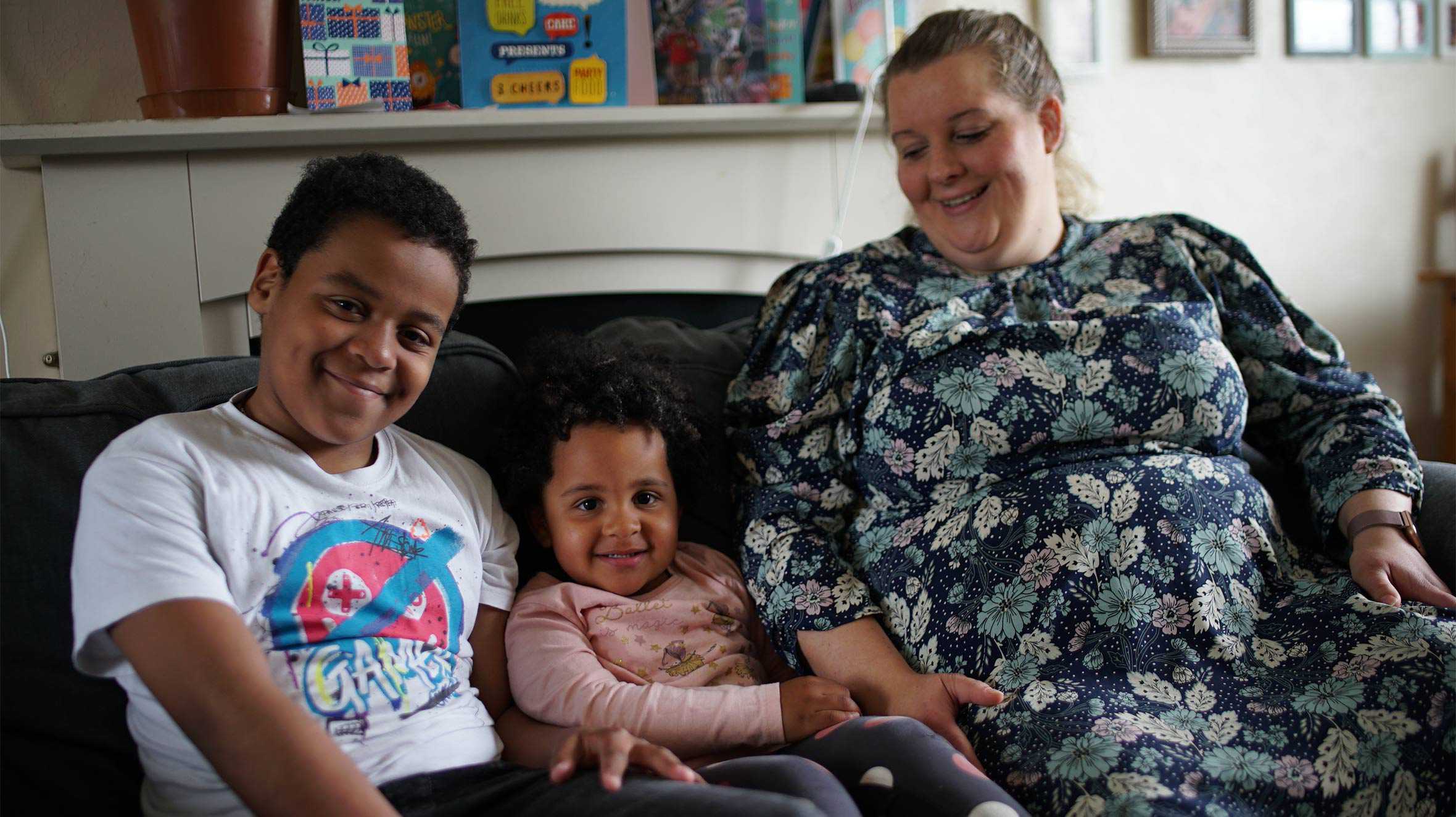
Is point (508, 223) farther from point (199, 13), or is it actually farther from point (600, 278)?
point (199, 13)

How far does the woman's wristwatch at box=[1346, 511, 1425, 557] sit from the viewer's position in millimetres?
1213

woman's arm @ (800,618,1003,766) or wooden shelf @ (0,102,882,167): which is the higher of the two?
wooden shelf @ (0,102,882,167)

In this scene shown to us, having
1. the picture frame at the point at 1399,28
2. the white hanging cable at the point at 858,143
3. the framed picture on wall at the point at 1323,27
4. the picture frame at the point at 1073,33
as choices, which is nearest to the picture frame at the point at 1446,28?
the picture frame at the point at 1399,28

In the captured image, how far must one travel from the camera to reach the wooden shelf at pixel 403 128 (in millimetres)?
1455

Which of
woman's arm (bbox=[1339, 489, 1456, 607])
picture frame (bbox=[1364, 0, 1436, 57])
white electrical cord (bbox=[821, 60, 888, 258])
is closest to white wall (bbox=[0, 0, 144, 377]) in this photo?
white electrical cord (bbox=[821, 60, 888, 258])

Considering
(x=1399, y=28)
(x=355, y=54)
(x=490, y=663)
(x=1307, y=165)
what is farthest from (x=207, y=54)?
(x=1399, y=28)

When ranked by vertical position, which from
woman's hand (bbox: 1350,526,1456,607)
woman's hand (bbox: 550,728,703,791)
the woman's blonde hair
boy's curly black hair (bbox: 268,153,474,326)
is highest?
the woman's blonde hair

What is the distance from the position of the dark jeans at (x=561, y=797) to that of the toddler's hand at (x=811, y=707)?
0.20 meters

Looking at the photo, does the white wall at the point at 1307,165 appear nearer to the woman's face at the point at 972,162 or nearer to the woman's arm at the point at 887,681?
the woman's face at the point at 972,162

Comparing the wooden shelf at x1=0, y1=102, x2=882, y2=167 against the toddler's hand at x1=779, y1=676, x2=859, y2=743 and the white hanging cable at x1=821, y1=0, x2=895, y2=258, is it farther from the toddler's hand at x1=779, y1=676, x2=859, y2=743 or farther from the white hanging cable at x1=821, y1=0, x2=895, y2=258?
the toddler's hand at x1=779, y1=676, x2=859, y2=743

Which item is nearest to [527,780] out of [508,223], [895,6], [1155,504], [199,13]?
[1155,504]

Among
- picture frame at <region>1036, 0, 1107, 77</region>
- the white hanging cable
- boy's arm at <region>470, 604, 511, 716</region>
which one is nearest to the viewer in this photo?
boy's arm at <region>470, 604, 511, 716</region>

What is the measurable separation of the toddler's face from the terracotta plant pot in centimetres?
80

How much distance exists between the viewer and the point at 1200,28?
85.9 inches
